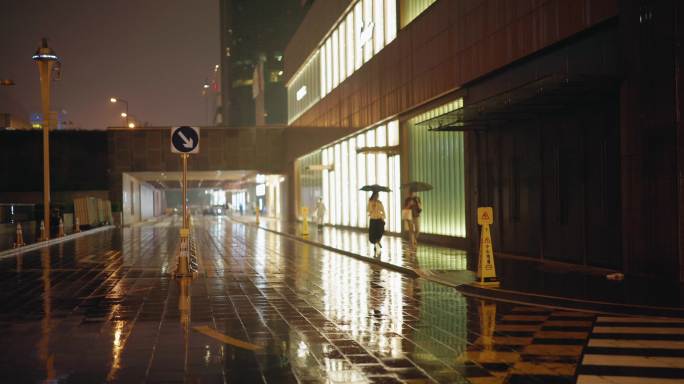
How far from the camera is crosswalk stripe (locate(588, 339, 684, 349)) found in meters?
8.82

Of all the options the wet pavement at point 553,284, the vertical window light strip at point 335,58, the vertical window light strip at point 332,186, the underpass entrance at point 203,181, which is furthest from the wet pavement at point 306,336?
the underpass entrance at point 203,181

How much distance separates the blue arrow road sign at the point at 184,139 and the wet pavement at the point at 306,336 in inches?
115

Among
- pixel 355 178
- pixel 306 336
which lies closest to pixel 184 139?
pixel 306 336

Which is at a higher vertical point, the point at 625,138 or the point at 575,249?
the point at 625,138

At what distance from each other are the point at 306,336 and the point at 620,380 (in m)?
3.93

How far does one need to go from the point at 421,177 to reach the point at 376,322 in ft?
63.5

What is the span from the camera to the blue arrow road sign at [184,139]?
57.3 feet

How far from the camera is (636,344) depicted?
8.98 metres

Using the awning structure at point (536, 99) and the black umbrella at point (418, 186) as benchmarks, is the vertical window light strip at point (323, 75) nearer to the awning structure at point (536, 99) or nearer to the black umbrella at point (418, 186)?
the black umbrella at point (418, 186)

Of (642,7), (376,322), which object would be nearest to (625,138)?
(642,7)

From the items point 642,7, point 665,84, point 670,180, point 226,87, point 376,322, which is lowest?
point 376,322

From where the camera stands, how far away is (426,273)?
17.2 metres

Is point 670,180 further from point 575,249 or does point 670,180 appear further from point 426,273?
point 426,273

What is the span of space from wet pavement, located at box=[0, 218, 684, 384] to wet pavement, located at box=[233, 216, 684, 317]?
22.3 inches
